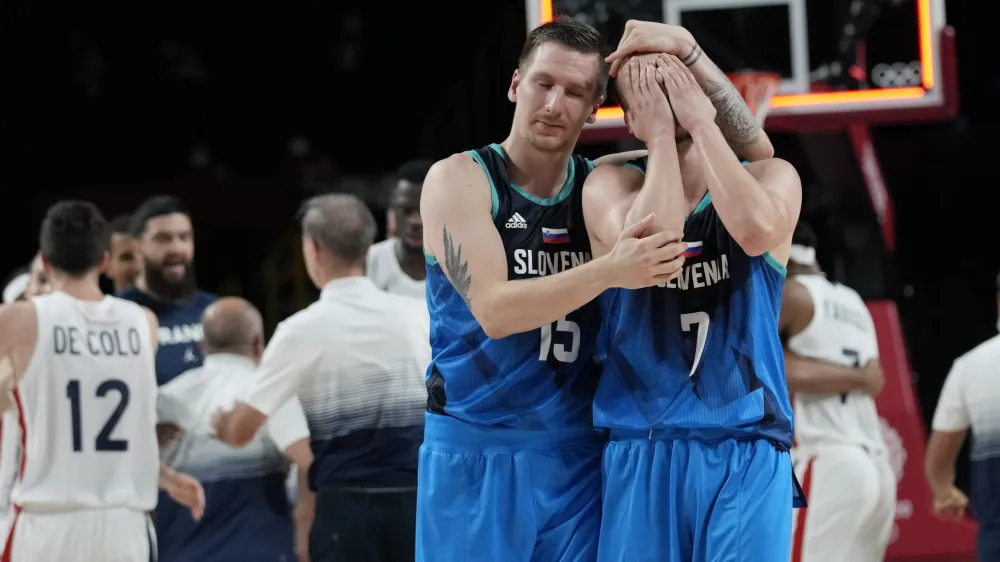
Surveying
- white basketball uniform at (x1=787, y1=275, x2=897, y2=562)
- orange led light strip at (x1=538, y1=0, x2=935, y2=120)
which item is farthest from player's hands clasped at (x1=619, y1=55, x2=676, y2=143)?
orange led light strip at (x1=538, y1=0, x2=935, y2=120)

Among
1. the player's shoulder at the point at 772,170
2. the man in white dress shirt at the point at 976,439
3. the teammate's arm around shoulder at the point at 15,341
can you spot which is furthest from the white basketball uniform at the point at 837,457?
the teammate's arm around shoulder at the point at 15,341

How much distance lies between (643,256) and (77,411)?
10.3ft

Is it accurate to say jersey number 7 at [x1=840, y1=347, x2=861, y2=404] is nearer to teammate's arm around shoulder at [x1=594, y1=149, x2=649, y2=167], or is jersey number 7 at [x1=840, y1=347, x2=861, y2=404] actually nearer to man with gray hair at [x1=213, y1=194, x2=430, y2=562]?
man with gray hair at [x1=213, y1=194, x2=430, y2=562]

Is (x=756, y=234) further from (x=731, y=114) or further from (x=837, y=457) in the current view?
(x=837, y=457)

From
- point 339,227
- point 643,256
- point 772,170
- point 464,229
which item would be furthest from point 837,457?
point 643,256

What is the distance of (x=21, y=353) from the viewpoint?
540cm

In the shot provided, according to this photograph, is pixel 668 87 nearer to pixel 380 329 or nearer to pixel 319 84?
pixel 380 329

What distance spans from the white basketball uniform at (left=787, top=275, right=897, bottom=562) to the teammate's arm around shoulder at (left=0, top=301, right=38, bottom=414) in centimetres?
383

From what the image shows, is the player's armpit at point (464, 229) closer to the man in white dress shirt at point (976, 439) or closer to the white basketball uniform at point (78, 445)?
the white basketball uniform at point (78, 445)

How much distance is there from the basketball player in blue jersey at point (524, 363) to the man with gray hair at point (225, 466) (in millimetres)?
2682

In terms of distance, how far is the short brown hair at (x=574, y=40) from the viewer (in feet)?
12.6

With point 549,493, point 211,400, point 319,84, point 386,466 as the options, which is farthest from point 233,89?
point 549,493

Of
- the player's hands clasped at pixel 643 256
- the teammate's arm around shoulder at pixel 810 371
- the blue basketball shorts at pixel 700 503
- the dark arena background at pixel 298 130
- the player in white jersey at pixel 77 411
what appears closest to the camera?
the player's hands clasped at pixel 643 256

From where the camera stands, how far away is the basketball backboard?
344 inches
